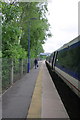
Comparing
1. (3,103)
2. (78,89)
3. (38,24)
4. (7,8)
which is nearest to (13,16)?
(7,8)

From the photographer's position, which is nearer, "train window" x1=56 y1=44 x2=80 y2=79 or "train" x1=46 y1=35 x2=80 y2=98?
"train" x1=46 y1=35 x2=80 y2=98

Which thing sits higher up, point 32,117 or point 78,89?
point 78,89

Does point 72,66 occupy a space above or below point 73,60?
below

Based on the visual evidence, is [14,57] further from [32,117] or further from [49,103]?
[32,117]

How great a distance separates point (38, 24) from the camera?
2588 cm

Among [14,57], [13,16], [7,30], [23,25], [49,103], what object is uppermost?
[23,25]

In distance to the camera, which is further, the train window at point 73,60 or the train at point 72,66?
the train window at point 73,60

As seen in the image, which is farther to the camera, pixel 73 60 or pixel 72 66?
pixel 72 66

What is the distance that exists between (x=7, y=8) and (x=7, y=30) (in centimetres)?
121

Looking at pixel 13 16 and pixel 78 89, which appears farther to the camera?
pixel 13 16

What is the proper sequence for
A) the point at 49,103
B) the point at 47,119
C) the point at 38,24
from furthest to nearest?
the point at 38,24
the point at 49,103
the point at 47,119

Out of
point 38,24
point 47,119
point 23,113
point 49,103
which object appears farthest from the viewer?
point 38,24

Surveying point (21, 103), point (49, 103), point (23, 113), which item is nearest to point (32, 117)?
point (23, 113)

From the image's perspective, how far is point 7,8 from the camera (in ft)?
33.6
